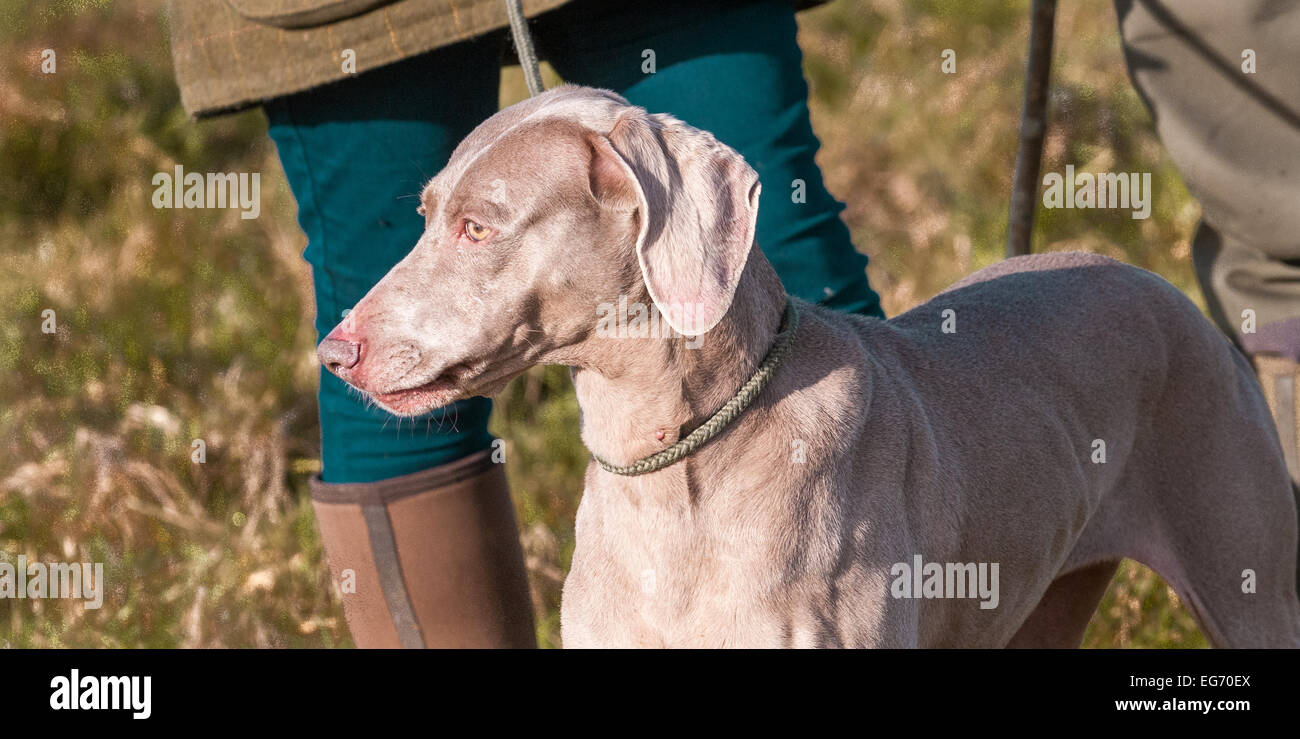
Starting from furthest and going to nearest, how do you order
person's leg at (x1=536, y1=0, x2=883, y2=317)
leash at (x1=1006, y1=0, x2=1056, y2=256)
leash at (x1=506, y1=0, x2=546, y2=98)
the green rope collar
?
leash at (x1=1006, y1=0, x2=1056, y2=256)
person's leg at (x1=536, y1=0, x2=883, y2=317)
leash at (x1=506, y1=0, x2=546, y2=98)
the green rope collar

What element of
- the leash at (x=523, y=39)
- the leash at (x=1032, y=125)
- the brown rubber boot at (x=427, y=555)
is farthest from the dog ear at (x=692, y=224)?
the leash at (x=1032, y=125)

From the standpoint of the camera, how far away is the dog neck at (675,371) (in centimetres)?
221

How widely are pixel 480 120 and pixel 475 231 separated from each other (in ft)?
1.97

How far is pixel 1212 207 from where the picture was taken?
10.4ft

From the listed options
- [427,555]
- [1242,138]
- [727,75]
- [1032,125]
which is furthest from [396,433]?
[1242,138]

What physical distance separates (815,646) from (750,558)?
0.16 metres

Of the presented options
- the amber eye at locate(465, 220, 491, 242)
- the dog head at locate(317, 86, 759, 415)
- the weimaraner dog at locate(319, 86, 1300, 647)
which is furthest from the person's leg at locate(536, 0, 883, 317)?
the amber eye at locate(465, 220, 491, 242)

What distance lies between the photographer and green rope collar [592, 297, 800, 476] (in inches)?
87.1

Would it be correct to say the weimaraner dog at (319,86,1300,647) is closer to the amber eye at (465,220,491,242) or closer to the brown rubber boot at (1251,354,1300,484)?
the amber eye at (465,220,491,242)

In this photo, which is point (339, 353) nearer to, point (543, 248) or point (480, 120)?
point (543, 248)

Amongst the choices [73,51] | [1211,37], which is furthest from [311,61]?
[73,51]

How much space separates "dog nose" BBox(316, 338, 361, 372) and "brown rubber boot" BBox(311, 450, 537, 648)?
1.93ft

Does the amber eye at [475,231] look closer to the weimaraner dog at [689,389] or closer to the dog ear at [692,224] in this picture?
the weimaraner dog at [689,389]
